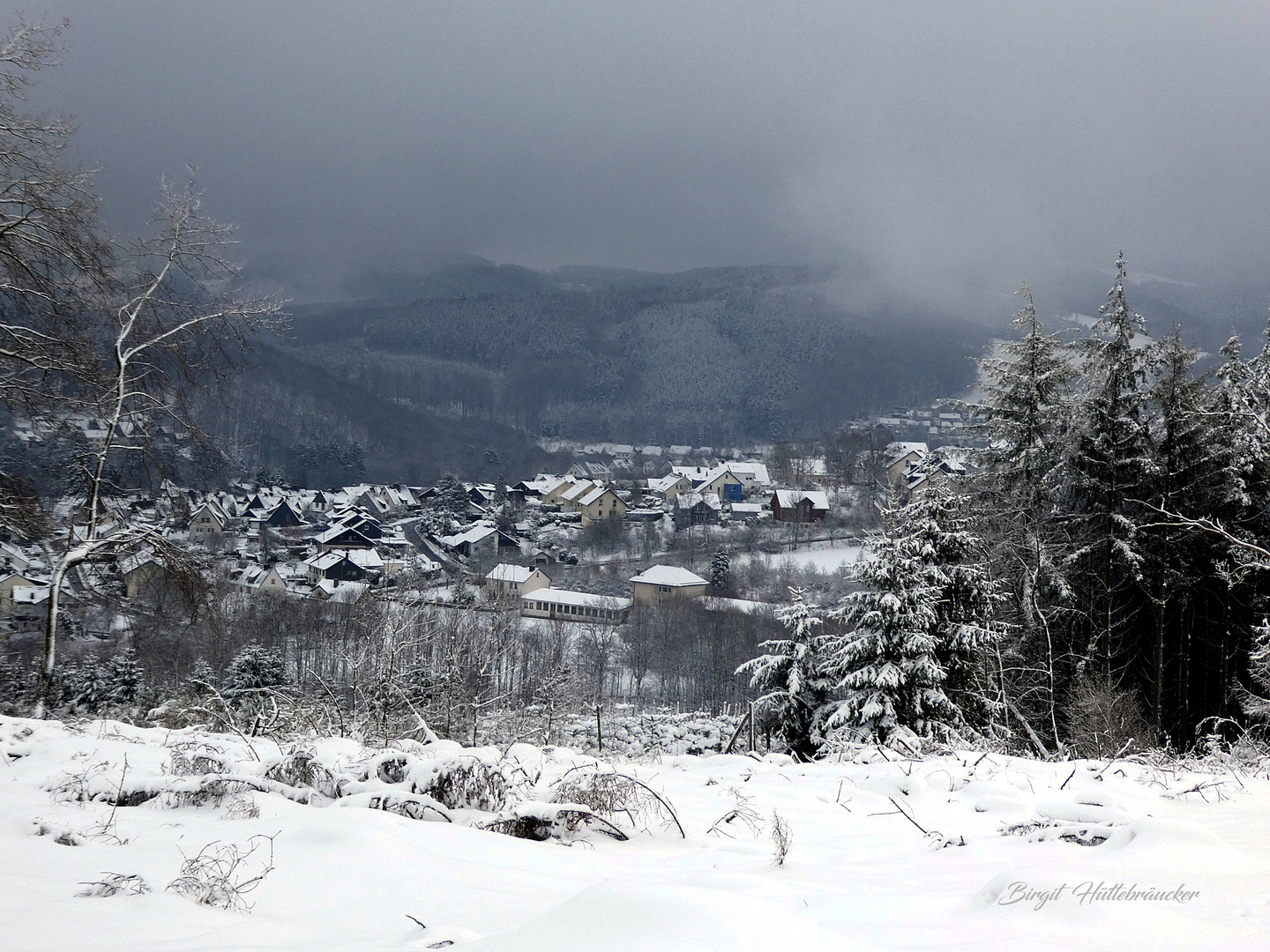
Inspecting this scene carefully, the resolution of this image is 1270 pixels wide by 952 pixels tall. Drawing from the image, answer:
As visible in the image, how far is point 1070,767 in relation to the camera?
5.44 meters

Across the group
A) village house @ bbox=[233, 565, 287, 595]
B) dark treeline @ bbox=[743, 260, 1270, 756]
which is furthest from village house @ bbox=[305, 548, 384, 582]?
dark treeline @ bbox=[743, 260, 1270, 756]

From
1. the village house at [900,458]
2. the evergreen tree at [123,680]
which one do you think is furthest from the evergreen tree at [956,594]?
the village house at [900,458]

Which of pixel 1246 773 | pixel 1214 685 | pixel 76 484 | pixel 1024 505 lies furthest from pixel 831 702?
pixel 76 484

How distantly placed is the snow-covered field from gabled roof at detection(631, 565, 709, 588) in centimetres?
4624

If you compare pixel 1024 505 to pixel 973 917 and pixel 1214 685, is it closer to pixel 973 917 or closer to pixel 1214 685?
pixel 1214 685

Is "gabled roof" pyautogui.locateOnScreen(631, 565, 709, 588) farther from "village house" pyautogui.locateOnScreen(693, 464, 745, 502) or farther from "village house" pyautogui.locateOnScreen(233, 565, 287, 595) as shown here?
"village house" pyautogui.locateOnScreen(693, 464, 745, 502)

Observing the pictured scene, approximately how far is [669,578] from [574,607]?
6941 millimetres

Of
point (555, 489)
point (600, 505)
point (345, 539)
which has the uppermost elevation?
point (555, 489)

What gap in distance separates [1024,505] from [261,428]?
474ft

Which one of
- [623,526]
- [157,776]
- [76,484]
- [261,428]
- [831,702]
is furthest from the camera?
[261,428]

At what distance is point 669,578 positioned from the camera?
51.9 meters

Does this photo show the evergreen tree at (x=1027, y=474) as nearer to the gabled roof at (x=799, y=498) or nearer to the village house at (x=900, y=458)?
the gabled roof at (x=799, y=498)

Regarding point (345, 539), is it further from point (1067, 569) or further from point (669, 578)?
point (1067, 569)

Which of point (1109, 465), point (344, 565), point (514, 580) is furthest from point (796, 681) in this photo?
point (344, 565)
